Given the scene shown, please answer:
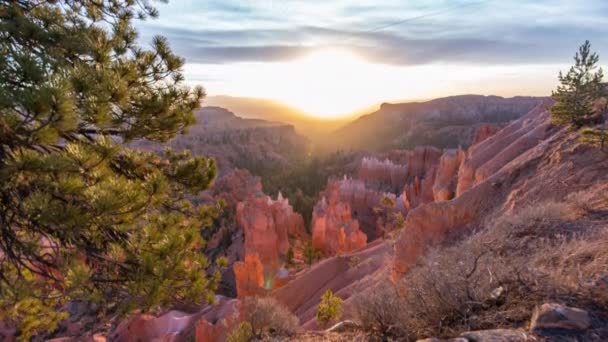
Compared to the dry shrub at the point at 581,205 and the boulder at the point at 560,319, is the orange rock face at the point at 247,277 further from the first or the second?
the boulder at the point at 560,319

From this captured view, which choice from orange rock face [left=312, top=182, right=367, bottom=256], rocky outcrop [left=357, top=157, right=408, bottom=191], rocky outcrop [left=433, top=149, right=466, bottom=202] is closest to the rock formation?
rocky outcrop [left=433, top=149, right=466, bottom=202]

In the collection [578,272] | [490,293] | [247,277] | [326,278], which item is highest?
[578,272]

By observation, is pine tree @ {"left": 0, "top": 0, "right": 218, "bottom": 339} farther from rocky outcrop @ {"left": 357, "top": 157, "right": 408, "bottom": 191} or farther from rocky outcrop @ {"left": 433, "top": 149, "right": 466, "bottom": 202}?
rocky outcrop @ {"left": 357, "top": 157, "right": 408, "bottom": 191}

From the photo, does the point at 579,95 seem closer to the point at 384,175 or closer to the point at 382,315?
the point at 382,315

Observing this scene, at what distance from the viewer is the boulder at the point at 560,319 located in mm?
2709

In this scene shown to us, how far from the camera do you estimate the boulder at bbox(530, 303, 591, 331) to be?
2.71 metres

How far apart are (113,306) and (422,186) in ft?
108

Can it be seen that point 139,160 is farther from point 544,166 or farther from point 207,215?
point 544,166

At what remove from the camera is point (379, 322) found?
3.95 meters

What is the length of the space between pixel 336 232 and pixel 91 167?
23673 mm

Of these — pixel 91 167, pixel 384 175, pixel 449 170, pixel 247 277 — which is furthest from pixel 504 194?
pixel 384 175

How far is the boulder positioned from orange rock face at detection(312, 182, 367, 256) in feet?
71.0

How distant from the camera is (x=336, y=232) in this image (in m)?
25.9

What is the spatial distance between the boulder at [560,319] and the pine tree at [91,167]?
10.1 ft
